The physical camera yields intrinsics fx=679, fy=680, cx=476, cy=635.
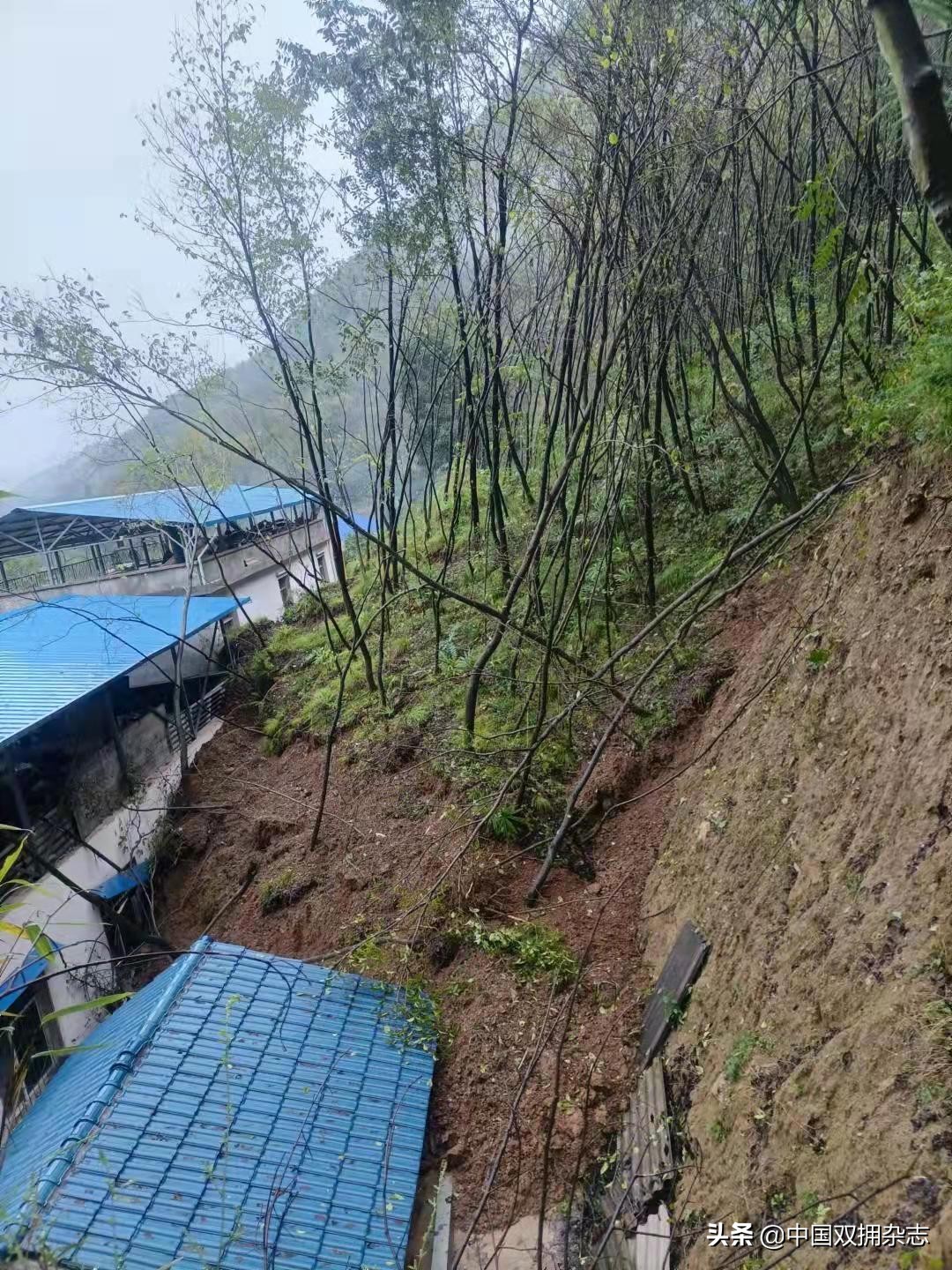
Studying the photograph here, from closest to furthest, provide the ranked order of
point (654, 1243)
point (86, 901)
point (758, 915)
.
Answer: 1. point (654, 1243)
2. point (758, 915)
3. point (86, 901)

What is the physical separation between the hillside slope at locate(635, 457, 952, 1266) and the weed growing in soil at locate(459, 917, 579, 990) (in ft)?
1.90

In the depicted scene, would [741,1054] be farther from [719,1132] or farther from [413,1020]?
[413,1020]

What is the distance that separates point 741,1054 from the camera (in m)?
2.73

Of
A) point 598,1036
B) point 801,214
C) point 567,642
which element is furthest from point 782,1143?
point 567,642

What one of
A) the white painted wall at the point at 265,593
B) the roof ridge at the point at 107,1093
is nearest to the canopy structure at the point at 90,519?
the white painted wall at the point at 265,593

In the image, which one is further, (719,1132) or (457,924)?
(457,924)

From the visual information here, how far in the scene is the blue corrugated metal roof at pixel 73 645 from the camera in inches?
277

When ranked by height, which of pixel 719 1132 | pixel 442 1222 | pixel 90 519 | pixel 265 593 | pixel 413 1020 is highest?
pixel 90 519

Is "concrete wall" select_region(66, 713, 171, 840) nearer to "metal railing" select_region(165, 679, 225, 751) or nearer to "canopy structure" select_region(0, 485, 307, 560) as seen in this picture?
"metal railing" select_region(165, 679, 225, 751)

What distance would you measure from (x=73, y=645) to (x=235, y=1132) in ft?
23.6

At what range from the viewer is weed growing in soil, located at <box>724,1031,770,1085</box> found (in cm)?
269

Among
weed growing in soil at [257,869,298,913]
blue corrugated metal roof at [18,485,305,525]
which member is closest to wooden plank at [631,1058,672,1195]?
weed growing in soil at [257,869,298,913]

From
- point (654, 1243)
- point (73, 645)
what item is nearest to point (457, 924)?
point (654, 1243)

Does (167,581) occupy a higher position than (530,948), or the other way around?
(167,581)
